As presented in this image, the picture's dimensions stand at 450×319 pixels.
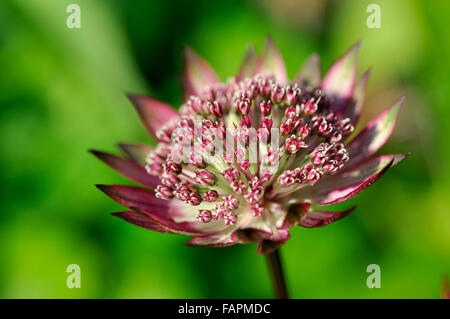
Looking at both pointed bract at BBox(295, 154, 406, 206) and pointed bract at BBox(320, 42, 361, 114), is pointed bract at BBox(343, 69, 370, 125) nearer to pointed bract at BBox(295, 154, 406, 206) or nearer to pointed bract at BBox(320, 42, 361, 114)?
pointed bract at BBox(320, 42, 361, 114)

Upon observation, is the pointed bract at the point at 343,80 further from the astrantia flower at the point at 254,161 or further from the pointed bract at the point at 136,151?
the pointed bract at the point at 136,151

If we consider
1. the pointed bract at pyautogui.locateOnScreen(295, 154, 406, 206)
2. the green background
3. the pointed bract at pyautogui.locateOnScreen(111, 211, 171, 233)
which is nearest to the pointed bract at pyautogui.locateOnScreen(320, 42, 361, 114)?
the pointed bract at pyautogui.locateOnScreen(295, 154, 406, 206)

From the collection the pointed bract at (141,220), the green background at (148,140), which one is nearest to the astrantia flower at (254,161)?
the pointed bract at (141,220)

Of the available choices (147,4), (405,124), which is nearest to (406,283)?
(405,124)

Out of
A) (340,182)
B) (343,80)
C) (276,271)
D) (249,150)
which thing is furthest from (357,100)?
(276,271)

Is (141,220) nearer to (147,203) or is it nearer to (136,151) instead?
(147,203)
